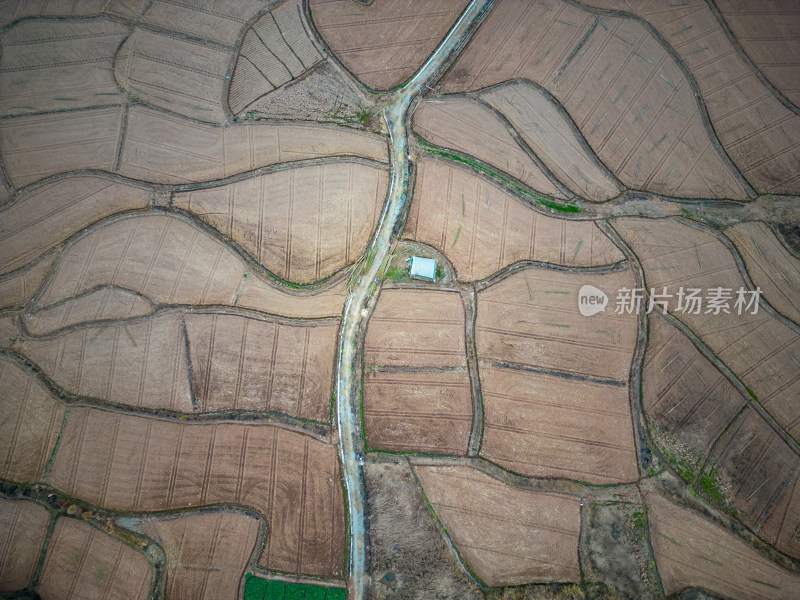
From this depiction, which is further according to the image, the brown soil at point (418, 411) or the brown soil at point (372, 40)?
the brown soil at point (372, 40)

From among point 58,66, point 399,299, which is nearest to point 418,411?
point 399,299

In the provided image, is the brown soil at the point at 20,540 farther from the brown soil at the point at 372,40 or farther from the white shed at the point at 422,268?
the brown soil at the point at 372,40

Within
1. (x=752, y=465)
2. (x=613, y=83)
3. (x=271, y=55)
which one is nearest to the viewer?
(x=752, y=465)

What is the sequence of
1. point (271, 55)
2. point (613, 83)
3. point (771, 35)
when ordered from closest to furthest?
1. point (613, 83)
2. point (271, 55)
3. point (771, 35)

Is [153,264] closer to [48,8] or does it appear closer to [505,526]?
[48,8]

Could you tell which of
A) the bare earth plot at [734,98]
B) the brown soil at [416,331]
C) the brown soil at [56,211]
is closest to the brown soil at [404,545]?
the brown soil at [416,331]

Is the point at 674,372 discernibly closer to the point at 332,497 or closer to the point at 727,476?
the point at 727,476
